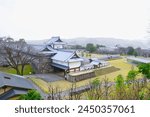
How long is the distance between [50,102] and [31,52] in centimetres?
1078

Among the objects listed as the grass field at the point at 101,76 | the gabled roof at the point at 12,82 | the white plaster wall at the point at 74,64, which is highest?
the gabled roof at the point at 12,82

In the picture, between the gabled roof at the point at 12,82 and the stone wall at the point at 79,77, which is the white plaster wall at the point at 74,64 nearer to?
the stone wall at the point at 79,77

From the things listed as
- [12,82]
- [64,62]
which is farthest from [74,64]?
[12,82]

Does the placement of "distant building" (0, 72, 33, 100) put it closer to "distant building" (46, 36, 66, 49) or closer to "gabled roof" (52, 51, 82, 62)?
"gabled roof" (52, 51, 82, 62)

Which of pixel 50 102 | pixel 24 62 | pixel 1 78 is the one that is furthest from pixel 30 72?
pixel 50 102

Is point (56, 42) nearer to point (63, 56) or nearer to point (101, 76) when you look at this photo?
point (63, 56)

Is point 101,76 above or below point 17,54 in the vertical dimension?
below

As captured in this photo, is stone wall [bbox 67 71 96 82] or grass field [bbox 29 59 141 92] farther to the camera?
stone wall [bbox 67 71 96 82]

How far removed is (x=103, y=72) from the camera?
43.3 ft

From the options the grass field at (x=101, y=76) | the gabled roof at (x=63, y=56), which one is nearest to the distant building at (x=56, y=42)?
the gabled roof at (x=63, y=56)

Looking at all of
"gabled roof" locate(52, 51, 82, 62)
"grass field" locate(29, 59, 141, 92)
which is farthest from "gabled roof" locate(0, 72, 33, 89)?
"gabled roof" locate(52, 51, 82, 62)

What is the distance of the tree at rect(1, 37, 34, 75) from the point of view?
461 inches

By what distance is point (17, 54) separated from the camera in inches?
464

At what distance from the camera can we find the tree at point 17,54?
11.7 meters
